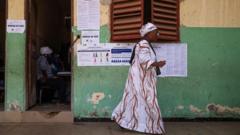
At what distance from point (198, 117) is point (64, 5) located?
19.8 ft

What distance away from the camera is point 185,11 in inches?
365

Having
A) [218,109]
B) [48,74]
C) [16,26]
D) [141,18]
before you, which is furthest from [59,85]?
Result: [218,109]

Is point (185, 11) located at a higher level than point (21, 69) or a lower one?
higher

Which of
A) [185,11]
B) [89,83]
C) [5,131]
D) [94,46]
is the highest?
[185,11]

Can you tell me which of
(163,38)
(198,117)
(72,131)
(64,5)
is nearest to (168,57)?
(163,38)

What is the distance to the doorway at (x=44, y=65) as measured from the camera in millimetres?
9516

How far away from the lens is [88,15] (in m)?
9.15

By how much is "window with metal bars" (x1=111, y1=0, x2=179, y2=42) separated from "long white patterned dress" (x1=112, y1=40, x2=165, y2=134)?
1.07 m

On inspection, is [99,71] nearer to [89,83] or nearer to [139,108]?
[89,83]

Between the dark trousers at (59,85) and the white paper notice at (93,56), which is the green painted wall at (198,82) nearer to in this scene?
the white paper notice at (93,56)

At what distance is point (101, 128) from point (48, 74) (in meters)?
2.54

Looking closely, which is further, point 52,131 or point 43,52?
point 43,52

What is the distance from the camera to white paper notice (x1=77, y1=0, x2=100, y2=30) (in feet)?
30.0

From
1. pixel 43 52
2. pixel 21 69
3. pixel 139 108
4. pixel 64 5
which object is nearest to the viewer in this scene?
pixel 139 108
